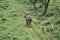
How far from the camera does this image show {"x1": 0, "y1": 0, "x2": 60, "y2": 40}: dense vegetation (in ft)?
63.5

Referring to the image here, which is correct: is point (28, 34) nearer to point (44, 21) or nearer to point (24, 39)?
point (24, 39)

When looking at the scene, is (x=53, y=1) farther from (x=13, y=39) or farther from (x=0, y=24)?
(x=13, y=39)

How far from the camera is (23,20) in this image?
23328mm

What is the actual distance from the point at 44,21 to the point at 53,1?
8.64 m

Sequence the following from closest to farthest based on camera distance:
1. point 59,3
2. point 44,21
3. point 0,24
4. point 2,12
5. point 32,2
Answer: point 0,24 → point 44,21 → point 2,12 → point 32,2 → point 59,3

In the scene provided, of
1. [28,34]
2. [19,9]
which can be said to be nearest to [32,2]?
[19,9]

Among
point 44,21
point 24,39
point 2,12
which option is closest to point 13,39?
point 24,39

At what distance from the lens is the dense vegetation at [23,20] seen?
63.5 ft

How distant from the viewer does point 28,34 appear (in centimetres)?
1933

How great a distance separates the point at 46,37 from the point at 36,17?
237 inches

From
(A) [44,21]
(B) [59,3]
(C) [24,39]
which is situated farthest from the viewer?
(B) [59,3]

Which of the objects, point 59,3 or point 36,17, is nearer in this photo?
point 36,17

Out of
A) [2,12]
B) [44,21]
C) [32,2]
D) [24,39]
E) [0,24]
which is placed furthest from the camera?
[32,2]

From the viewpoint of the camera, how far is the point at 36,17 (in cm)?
2484
